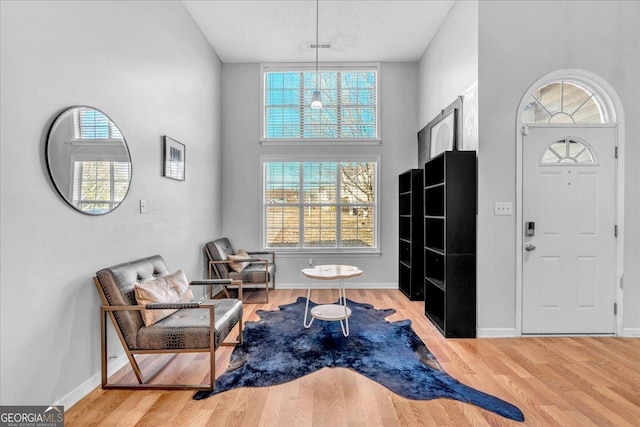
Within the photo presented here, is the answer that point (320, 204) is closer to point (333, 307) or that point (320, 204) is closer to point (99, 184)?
point (333, 307)

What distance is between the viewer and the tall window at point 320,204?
217 inches

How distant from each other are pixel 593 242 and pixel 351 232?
3108 millimetres

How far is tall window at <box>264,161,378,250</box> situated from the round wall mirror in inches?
116

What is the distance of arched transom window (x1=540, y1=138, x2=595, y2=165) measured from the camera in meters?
3.31

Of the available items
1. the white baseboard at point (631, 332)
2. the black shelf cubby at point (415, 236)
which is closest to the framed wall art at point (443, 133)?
the black shelf cubby at point (415, 236)

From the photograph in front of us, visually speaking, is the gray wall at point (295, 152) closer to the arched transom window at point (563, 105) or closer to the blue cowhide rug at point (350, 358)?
the blue cowhide rug at point (350, 358)

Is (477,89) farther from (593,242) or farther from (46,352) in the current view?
(46,352)

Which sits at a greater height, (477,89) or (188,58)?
(188,58)

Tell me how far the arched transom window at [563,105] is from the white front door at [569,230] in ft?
0.42

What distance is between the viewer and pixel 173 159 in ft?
11.9

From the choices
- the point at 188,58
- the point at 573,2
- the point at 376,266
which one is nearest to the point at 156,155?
the point at 188,58

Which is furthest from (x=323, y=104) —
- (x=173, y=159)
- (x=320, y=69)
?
(x=173, y=159)

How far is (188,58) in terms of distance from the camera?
405cm

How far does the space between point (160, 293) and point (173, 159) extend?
168cm
